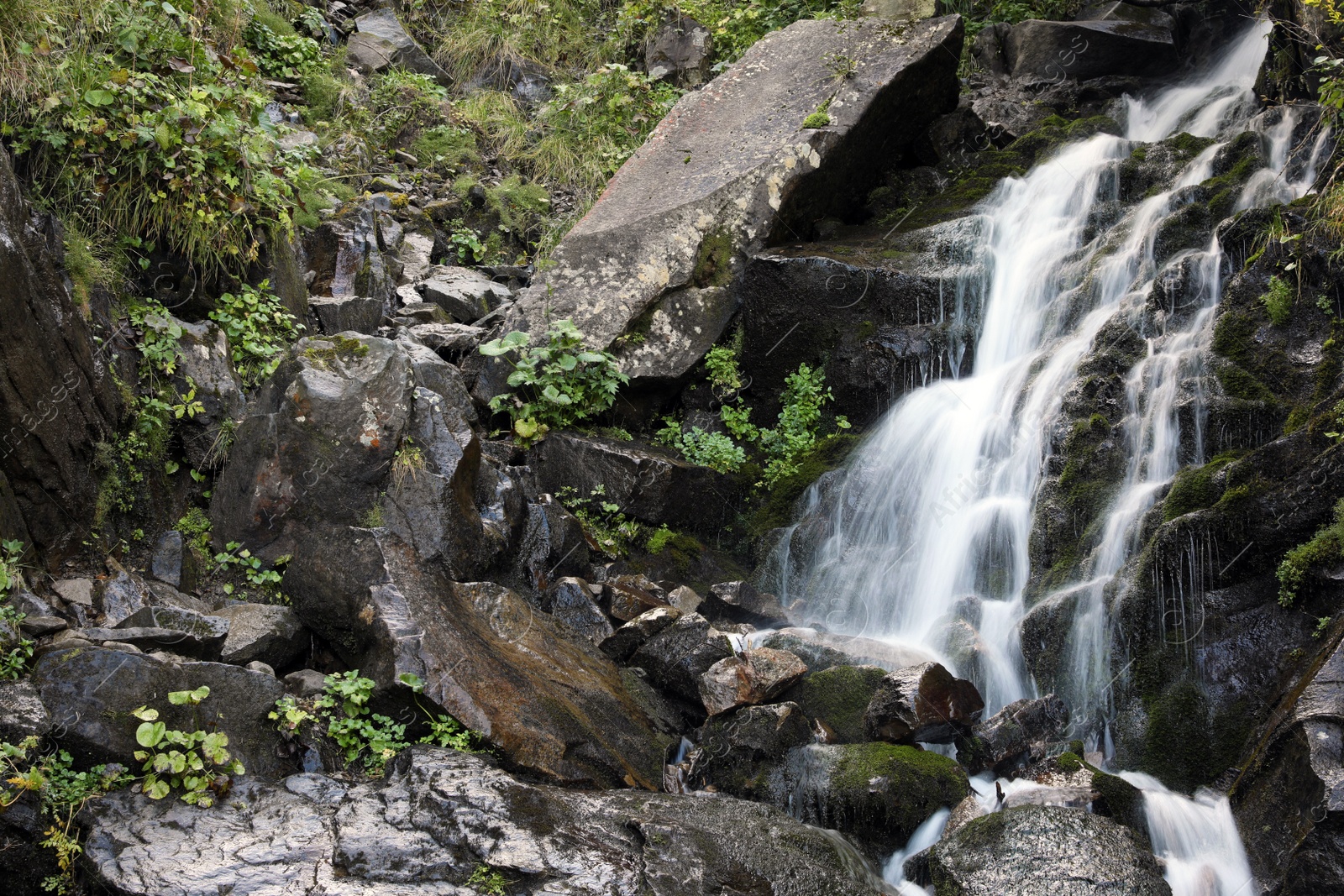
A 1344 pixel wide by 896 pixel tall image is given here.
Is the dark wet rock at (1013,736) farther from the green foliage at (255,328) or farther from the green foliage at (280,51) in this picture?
the green foliage at (280,51)

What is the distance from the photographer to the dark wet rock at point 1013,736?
14.9ft

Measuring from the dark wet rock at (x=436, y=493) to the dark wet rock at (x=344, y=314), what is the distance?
1.66 m

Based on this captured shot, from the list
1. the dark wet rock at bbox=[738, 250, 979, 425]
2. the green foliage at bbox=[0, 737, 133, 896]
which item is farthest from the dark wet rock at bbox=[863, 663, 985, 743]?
the green foliage at bbox=[0, 737, 133, 896]

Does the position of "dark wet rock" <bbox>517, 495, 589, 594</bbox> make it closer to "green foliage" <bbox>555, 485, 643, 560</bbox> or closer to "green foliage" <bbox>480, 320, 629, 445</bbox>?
"green foliage" <bbox>555, 485, 643, 560</bbox>

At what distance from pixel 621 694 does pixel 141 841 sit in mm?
A: 2318

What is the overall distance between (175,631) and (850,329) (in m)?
5.22

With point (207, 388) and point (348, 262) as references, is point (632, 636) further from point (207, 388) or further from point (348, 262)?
point (348, 262)

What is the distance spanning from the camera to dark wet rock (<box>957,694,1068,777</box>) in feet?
14.9

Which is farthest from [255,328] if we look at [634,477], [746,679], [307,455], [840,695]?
[840,695]

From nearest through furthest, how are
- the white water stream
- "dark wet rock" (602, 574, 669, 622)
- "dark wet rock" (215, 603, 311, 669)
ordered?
"dark wet rock" (215, 603, 311, 669), the white water stream, "dark wet rock" (602, 574, 669, 622)

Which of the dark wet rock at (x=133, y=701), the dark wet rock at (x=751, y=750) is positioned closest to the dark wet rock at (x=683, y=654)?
the dark wet rock at (x=751, y=750)

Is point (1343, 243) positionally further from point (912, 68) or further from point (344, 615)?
point (344, 615)

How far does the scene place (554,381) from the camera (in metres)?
7.04

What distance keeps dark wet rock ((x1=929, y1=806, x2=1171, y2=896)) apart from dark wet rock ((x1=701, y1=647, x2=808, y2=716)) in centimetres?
129
